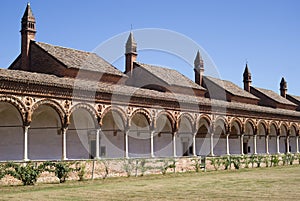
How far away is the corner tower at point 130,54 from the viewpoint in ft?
112

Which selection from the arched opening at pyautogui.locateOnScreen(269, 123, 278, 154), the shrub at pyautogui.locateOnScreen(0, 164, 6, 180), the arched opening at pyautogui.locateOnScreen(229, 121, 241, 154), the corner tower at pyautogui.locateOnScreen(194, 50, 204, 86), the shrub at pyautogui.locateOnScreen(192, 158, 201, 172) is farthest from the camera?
the arched opening at pyautogui.locateOnScreen(269, 123, 278, 154)

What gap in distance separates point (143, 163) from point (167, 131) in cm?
870

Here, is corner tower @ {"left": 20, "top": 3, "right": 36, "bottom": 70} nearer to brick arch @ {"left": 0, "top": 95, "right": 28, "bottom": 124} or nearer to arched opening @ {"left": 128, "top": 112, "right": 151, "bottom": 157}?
arched opening @ {"left": 128, "top": 112, "right": 151, "bottom": 157}

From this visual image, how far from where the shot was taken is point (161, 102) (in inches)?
1091

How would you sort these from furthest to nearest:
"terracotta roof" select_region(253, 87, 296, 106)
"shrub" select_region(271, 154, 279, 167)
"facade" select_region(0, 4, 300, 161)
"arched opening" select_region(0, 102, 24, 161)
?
"terracotta roof" select_region(253, 87, 296, 106), "shrub" select_region(271, 154, 279, 167), "arched opening" select_region(0, 102, 24, 161), "facade" select_region(0, 4, 300, 161)

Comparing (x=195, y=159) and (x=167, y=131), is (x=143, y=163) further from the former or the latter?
(x=167, y=131)

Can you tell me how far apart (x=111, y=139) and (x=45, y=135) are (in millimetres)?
5165

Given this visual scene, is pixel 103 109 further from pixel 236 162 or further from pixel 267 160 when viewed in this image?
pixel 267 160

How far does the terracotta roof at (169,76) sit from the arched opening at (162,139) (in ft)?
9.69

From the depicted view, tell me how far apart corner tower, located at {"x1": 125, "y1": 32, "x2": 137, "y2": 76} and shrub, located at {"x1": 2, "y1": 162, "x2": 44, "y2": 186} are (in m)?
16.2

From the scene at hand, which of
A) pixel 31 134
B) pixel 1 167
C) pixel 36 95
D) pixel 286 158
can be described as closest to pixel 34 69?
pixel 31 134

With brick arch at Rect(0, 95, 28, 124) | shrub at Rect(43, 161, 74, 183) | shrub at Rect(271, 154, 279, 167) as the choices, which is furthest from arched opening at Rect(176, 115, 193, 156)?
brick arch at Rect(0, 95, 28, 124)

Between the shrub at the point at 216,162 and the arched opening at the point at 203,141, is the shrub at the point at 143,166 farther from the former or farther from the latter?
the arched opening at the point at 203,141

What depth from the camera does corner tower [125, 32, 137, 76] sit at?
34250mm
